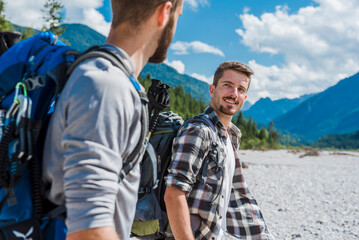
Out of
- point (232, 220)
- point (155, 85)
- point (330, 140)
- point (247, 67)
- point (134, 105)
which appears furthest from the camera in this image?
point (330, 140)

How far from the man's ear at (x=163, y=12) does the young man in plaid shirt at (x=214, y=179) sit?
137 centimetres

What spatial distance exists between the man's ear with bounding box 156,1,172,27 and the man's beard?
0.04 metres

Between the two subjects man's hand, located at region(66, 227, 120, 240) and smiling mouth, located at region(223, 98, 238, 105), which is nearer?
man's hand, located at region(66, 227, 120, 240)

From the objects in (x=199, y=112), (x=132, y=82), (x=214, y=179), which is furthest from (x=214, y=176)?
(x=199, y=112)

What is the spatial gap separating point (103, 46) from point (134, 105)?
274 millimetres

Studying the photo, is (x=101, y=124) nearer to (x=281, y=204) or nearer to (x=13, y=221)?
(x=13, y=221)

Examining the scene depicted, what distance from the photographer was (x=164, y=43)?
55.4 inches

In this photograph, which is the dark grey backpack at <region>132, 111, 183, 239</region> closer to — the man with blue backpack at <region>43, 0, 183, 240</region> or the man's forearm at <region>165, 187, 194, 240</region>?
the man's forearm at <region>165, 187, 194, 240</region>

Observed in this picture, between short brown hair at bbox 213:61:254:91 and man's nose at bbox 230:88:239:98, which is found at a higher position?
short brown hair at bbox 213:61:254:91

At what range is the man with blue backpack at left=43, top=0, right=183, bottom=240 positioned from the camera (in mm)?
1027

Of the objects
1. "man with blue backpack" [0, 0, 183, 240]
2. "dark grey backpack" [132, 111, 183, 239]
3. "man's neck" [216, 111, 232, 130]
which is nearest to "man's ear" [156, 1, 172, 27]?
"man with blue backpack" [0, 0, 183, 240]

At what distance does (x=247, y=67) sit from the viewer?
10.6 feet

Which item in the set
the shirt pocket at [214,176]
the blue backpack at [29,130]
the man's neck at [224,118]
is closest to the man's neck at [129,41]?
the blue backpack at [29,130]

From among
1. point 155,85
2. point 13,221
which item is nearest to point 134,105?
point 13,221
